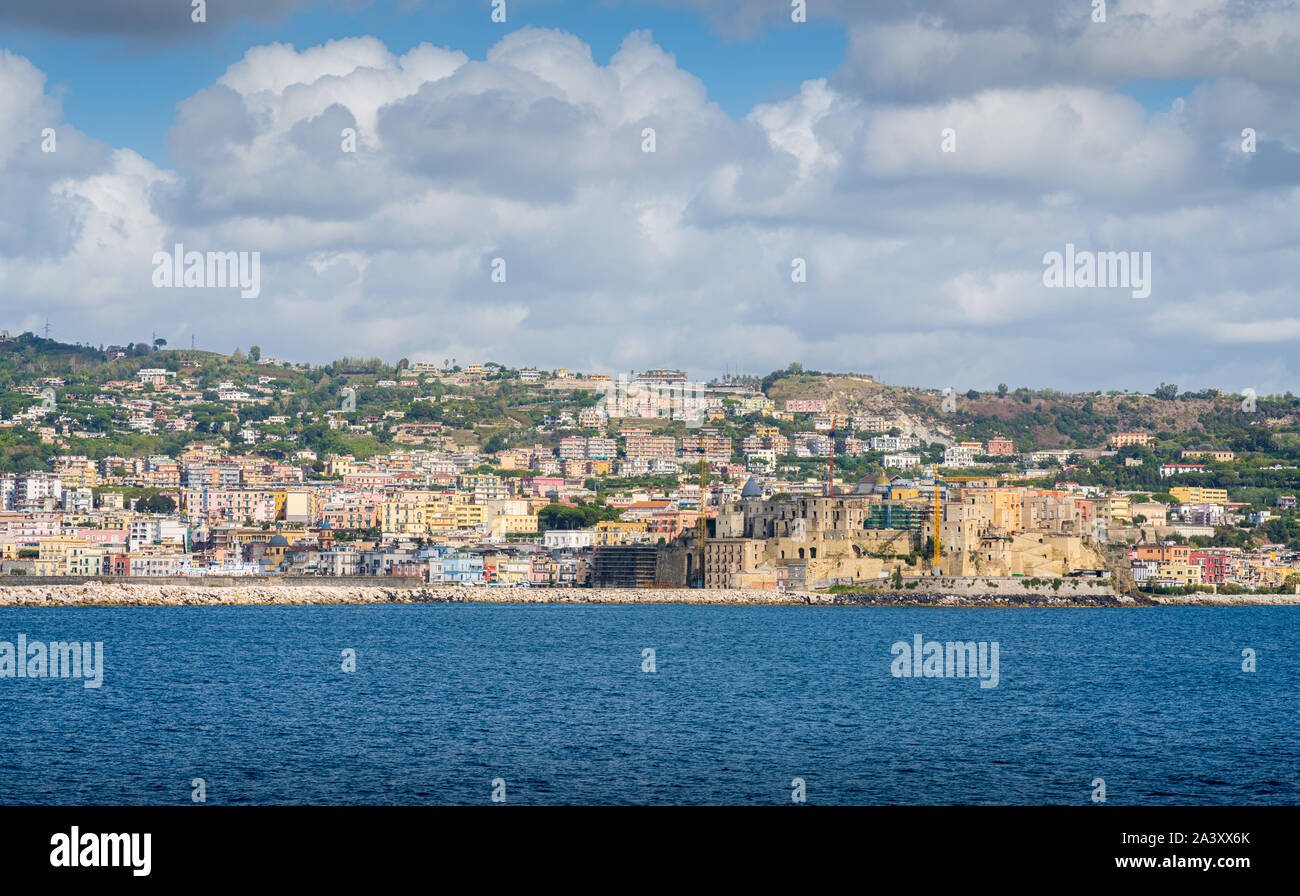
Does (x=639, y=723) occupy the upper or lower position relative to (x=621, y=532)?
lower

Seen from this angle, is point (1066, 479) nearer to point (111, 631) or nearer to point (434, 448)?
point (434, 448)

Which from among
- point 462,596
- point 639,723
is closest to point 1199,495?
point 462,596

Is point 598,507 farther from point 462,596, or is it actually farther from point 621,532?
point 462,596

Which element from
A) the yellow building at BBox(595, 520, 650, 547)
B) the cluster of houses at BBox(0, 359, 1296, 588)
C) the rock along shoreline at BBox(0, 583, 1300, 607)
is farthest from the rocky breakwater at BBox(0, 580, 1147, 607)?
the yellow building at BBox(595, 520, 650, 547)

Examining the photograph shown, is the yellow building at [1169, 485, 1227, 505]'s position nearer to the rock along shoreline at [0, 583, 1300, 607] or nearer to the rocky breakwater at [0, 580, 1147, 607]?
the rock along shoreline at [0, 583, 1300, 607]
